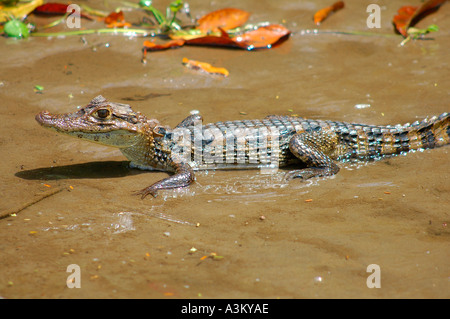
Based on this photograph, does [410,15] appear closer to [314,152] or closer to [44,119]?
[314,152]

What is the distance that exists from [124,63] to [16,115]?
204cm

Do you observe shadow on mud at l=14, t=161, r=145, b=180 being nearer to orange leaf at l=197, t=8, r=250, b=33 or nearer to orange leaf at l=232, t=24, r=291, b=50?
orange leaf at l=232, t=24, r=291, b=50

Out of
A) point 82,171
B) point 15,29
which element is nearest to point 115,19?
point 15,29

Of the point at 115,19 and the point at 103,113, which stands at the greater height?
the point at 115,19

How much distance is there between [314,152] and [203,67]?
285cm

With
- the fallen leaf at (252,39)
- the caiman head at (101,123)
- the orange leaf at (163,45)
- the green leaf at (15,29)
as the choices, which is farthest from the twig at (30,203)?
the green leaf at (15,29)

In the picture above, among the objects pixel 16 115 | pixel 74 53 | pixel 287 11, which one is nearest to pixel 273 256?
pixel 16 115

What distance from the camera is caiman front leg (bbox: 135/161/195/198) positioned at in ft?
15.4

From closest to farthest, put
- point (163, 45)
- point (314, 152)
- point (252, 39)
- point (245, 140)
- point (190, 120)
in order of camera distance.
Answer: point (314, 152), point (245, 140), point (190, 120), point (163, 45), point (252, 39)

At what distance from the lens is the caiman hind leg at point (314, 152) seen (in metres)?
5.08

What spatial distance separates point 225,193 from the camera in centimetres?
470

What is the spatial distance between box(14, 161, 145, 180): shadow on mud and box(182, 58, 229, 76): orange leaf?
251cm

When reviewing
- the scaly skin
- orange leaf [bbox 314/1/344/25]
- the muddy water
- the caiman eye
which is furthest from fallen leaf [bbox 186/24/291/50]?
the caiman eye

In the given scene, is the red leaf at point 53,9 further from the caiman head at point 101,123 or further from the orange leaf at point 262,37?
the caiman head at point 101,123
